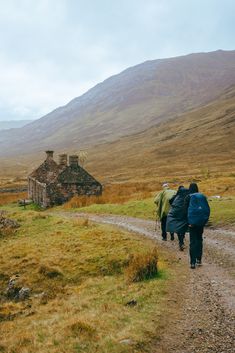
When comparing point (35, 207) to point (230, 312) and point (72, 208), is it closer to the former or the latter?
point (72, 208)

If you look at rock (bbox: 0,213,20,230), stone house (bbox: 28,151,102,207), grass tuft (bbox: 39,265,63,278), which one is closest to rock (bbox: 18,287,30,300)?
grass tuft (bbox: 39,265,63,278)

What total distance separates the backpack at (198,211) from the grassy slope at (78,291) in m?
1.68

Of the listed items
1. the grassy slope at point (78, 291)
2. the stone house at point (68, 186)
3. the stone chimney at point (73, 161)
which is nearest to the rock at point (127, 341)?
the grassy slope at point (78, 291)

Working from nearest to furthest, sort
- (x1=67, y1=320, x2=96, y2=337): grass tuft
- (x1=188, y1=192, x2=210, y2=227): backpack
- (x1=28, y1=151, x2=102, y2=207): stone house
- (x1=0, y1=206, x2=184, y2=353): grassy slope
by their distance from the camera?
(x1=0, y1=206, x2=184, y2=353): grassy slope
(x1=67, y1=320, x2=96, y2=337): grass tuft
(x1=188, y1=192, x2=210, y2=227): backpack
(x1=28, y1=151, x2=102, y2=207): stone house

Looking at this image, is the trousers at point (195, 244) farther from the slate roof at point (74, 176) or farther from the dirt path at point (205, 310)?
the slate roof at point (74, 176)

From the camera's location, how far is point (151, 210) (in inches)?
1069

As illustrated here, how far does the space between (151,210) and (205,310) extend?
17.5 metres

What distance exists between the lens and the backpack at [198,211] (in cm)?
1338

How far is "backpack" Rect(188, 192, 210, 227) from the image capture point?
43.9 feet

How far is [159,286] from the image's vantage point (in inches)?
462

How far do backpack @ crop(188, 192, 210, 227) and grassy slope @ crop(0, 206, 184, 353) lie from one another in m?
1.68

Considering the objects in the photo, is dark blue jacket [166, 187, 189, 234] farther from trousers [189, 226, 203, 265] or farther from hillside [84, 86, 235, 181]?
hillside [84, 86, 235, 181]

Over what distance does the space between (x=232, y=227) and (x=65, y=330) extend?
12.7 m

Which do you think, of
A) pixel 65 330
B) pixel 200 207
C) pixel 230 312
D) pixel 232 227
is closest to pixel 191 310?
pixel 230 312
